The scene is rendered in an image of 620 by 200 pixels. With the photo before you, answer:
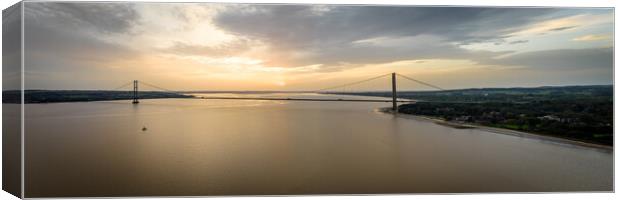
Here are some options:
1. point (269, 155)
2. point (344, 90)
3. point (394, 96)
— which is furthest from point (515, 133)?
point (269, 155)

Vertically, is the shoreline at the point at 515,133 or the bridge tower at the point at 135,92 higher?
the bridge tower at the point at 135,92

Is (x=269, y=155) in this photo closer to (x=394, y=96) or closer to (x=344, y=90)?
(x=344, y=90)

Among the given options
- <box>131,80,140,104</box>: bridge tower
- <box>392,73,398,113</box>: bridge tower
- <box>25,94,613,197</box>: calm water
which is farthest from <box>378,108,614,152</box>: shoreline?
<box>131,80,140,104</box>: bridge tower

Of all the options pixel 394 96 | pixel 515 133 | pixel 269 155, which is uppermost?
pixel 394 96

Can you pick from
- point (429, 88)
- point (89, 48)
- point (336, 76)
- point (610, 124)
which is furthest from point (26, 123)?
point (610, 124)

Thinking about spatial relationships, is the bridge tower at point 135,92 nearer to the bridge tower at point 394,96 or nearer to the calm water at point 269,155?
the calm water at point 269,155

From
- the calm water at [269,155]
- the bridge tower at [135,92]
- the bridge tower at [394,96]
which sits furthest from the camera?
the bridge tower at [394,96]

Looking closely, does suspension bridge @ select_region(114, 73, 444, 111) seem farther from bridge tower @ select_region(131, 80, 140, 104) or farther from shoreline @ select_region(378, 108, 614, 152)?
shoreline @ select_region(378, 108, 614, 152)

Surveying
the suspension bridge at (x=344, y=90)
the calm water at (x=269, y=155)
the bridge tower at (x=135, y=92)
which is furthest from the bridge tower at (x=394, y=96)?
the bridge tower at (x=135, y=92)
